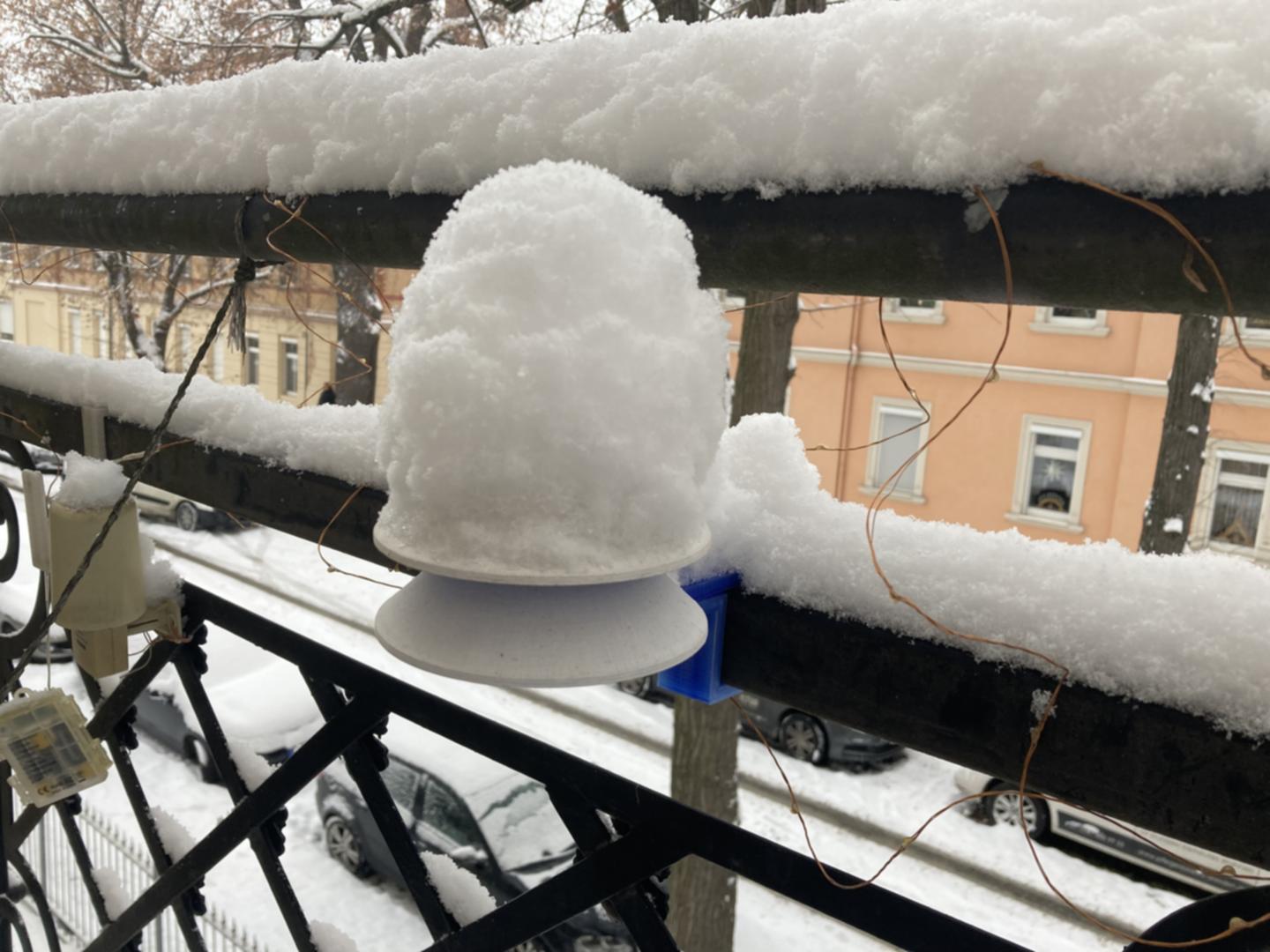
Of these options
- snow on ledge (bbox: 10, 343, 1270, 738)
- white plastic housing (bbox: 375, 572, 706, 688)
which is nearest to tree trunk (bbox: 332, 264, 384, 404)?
snow on ledge (bbox: 10, 343, 1270, 738)

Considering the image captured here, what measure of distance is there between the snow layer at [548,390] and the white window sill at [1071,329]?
1058 cm

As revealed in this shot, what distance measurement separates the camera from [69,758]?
185cm

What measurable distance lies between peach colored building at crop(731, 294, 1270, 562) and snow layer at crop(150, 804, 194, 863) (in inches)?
326

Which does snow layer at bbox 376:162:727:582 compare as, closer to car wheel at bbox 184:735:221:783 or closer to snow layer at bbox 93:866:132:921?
snow layer at bbox 93:866:132:921

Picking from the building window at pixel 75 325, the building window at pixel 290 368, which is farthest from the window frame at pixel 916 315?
the building window at pixel 75 325

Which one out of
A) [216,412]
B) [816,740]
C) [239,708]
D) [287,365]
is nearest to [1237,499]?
[816,740]

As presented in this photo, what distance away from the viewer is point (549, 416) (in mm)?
687

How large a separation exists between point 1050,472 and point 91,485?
10.9 meters

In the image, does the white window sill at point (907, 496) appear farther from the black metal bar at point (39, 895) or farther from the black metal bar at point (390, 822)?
the black metal bar at point (390, 822)

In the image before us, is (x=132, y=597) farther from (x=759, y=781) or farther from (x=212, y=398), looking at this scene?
(x=759, y=781)

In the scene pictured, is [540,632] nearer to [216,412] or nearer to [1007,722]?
[1007,722]

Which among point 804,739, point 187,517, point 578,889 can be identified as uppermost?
point 578,889

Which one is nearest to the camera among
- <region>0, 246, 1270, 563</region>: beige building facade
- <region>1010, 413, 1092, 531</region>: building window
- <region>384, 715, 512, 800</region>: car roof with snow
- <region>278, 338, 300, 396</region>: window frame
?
<region>384, 715, 512, 800</region>: car roof with snow

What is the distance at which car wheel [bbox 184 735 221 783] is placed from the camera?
26.5 feet
